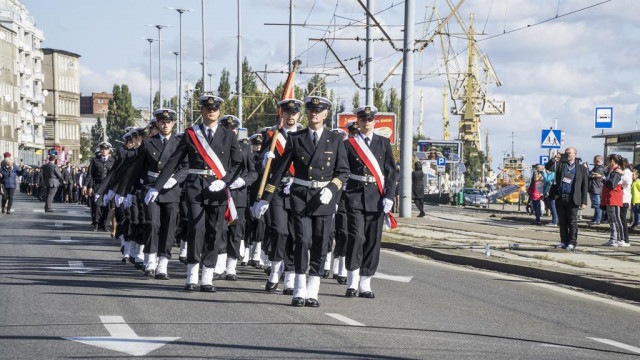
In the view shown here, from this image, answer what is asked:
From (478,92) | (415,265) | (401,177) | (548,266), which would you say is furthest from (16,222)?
(478,92)

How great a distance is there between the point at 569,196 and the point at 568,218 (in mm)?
398

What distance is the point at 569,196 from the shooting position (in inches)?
814

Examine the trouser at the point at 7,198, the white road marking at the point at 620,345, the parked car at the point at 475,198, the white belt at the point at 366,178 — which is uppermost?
the white belt at the point at 366,178

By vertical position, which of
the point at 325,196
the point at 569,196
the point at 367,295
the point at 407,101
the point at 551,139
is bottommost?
the point at 367,295

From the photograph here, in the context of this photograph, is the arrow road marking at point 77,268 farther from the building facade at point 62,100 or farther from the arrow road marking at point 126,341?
the building facade at point 62,100

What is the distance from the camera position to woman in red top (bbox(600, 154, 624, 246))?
22031mm

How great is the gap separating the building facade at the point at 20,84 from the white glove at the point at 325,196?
103763 mm

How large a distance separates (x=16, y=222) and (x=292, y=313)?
68.9 ft

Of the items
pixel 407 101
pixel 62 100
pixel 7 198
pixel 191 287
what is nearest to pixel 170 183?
pixel 191 287

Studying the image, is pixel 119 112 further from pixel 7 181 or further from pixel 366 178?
pixel 366 178

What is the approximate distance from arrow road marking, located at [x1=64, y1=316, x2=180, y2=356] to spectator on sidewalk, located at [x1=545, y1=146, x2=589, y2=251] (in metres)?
12.6

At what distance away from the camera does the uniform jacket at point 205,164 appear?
1299 centimetres

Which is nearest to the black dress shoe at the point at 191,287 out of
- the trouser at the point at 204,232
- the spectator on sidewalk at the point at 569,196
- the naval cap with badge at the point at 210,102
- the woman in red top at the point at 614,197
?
the trouser at the point at 204,232

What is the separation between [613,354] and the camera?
896 cm
